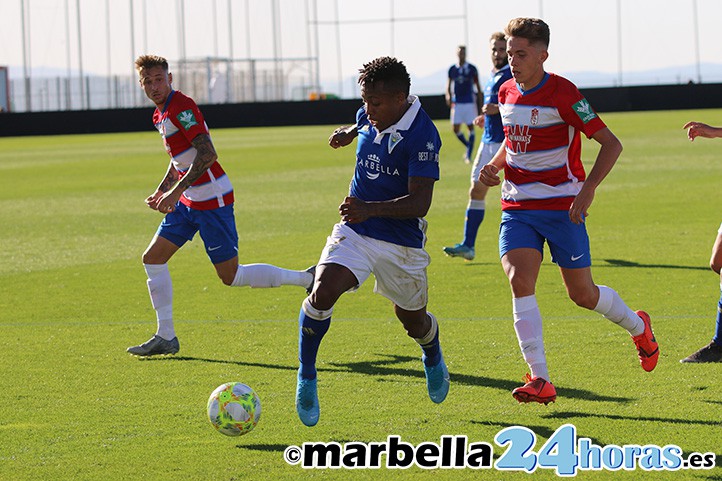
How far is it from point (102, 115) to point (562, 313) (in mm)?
42897

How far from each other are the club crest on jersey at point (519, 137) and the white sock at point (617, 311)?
0.95 m

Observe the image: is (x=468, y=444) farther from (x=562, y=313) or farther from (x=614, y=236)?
(x=614, y=236)

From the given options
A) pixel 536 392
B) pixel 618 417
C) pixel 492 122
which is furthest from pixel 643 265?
pixel 536 392

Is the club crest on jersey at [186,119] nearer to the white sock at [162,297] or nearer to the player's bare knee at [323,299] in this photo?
the white sock at [162,297]

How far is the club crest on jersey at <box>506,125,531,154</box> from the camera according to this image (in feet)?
21.2

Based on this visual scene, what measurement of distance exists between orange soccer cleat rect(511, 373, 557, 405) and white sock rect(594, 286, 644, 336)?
84 centimetres

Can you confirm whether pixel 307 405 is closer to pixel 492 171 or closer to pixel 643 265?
pixel 492 171

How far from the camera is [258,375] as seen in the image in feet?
23.8

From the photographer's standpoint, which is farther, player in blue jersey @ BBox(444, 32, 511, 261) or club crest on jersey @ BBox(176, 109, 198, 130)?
player in blue jersey @ BBox(444, 32, 511, 261)

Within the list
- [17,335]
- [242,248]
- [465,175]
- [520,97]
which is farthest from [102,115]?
[520,97]

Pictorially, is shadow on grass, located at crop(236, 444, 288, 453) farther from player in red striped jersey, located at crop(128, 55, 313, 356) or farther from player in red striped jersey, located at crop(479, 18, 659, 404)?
player in red striped jersey, located at crop(128, 55, 313, 356)

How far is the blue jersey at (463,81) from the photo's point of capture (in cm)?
2427

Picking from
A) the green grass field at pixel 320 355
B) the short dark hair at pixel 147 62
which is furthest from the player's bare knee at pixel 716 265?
the short dark hair at pixel 147 62

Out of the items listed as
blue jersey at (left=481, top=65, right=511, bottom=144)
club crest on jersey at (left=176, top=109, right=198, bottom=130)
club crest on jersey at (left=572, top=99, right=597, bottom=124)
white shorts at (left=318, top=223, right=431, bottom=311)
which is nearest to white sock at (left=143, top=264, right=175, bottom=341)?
club crest on jersey at (left=176, top=109, right=198, bottom=130)
